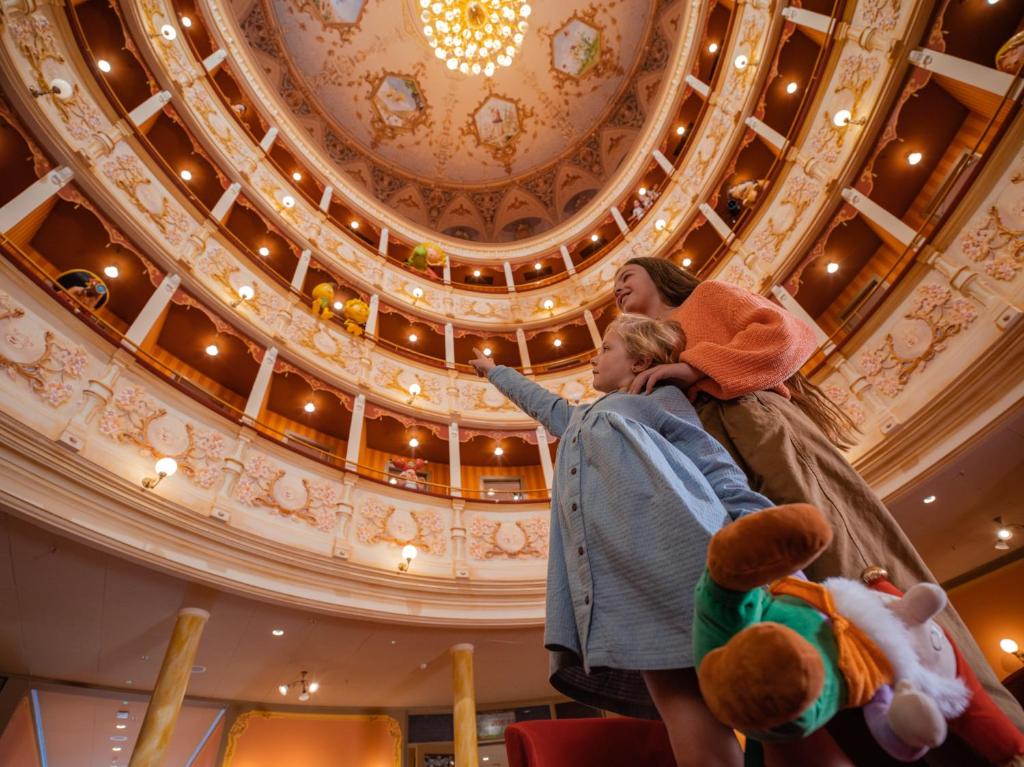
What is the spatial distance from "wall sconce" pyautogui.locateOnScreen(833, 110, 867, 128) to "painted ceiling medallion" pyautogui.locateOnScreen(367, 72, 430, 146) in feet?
44.3

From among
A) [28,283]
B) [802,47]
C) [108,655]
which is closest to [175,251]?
[28,283]

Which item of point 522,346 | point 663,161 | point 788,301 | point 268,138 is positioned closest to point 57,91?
point 268,138

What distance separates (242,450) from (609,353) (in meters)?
6.58

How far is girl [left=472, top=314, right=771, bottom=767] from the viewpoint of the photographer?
1.00 metres

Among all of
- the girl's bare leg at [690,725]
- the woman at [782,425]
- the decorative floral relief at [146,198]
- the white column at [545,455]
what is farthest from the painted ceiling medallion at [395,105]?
the girl's bare leg at [690,725]

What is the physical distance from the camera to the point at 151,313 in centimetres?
724

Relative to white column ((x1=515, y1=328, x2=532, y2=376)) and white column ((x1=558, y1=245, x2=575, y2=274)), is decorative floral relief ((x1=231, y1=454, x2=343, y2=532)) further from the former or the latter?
white column ((x1=558, y1=245, x2=575, y2=274))

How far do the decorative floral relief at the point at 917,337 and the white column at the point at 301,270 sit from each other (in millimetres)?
10190

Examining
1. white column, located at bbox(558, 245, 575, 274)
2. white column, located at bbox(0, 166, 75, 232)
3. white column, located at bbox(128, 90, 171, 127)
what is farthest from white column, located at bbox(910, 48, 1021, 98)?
white column, located at bbox(128, 90, 171, 127)

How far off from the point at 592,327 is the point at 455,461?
17.6ft

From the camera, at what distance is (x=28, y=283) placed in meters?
5.48

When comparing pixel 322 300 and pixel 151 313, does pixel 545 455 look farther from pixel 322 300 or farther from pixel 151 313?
pixel 151 313

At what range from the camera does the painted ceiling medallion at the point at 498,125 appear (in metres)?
16.9

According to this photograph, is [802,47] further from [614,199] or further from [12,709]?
[12,709]
